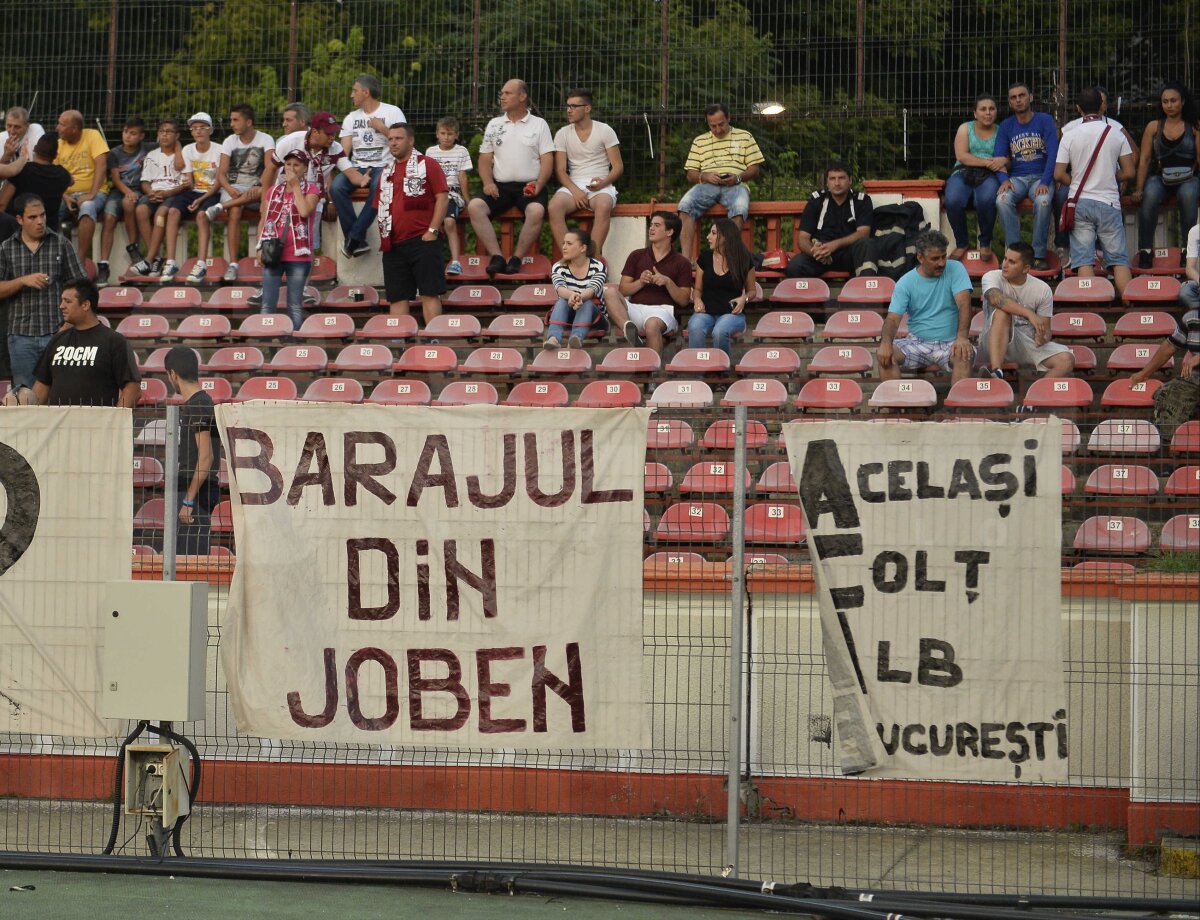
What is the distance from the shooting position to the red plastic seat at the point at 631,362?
1208 cm

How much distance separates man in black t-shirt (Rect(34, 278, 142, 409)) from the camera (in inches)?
392

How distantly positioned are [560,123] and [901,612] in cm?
1216

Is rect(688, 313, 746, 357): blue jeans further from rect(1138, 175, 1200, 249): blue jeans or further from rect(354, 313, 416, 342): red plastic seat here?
rect(1138, 175, 1200, 249): blue jeans

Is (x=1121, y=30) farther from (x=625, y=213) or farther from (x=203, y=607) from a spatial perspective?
(x=203, y=607)

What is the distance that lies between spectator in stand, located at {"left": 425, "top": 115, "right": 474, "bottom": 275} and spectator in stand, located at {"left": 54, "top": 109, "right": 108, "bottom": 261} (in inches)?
136

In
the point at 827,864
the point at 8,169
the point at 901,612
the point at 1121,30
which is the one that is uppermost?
the point at 1121,30

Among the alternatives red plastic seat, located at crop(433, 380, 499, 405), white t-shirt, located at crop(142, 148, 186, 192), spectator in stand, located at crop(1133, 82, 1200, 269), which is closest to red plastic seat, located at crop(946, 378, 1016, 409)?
red plastic seat, located at crop(433, 380, 499, 405)

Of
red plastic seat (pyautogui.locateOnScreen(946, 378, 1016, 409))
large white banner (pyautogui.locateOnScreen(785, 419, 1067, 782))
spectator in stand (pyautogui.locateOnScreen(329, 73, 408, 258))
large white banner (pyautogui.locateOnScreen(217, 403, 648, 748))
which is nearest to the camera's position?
large white banner (pyautogui.locateOnScreen(785, 419, 1067, 782))

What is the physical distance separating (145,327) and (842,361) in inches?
251

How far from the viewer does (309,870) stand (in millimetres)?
7035

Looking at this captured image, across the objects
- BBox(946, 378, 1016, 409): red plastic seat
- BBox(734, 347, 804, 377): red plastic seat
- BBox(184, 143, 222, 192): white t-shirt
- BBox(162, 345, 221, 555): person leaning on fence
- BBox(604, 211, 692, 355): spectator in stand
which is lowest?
BBox(162, 345, 221, 555): person leaning on fence

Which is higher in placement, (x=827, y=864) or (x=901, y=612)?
(x=901, y=612)

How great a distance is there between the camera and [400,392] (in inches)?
474

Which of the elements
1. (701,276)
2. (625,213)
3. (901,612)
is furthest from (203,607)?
(625,213)
